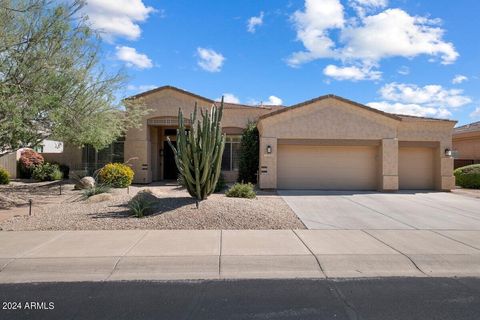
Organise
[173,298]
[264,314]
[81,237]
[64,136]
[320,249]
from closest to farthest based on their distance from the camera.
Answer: [264,314], [173,298], [320,249], [81,237], [64,136]

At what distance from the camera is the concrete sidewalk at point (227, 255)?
241 inches

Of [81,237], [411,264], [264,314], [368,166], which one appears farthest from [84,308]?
[368,166]

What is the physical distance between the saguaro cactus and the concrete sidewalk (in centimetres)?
266

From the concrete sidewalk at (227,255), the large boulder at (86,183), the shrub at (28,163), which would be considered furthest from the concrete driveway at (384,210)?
the shrub at (28,163)

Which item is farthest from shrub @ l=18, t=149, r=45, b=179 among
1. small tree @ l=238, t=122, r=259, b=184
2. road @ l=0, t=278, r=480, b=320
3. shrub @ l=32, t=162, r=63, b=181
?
road @ l=0, t=278, r=480, b=320

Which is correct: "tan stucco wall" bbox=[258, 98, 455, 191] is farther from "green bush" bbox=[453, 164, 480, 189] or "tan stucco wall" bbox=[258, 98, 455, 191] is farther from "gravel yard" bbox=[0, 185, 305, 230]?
"gravel yard" bbox=[0, 185, 305, 230]

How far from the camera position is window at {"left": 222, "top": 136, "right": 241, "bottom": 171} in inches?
853

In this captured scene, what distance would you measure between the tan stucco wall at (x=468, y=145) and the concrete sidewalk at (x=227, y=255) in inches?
824

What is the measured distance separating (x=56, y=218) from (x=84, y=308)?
19.7 feet

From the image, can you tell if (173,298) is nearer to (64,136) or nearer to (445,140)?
(64,136)

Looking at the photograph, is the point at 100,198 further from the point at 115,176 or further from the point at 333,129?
the point at 333,129

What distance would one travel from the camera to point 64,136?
46.3ft

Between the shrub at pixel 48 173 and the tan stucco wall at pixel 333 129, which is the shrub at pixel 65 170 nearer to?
the shrub at pixel 48 173

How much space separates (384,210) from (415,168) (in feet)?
27.6
